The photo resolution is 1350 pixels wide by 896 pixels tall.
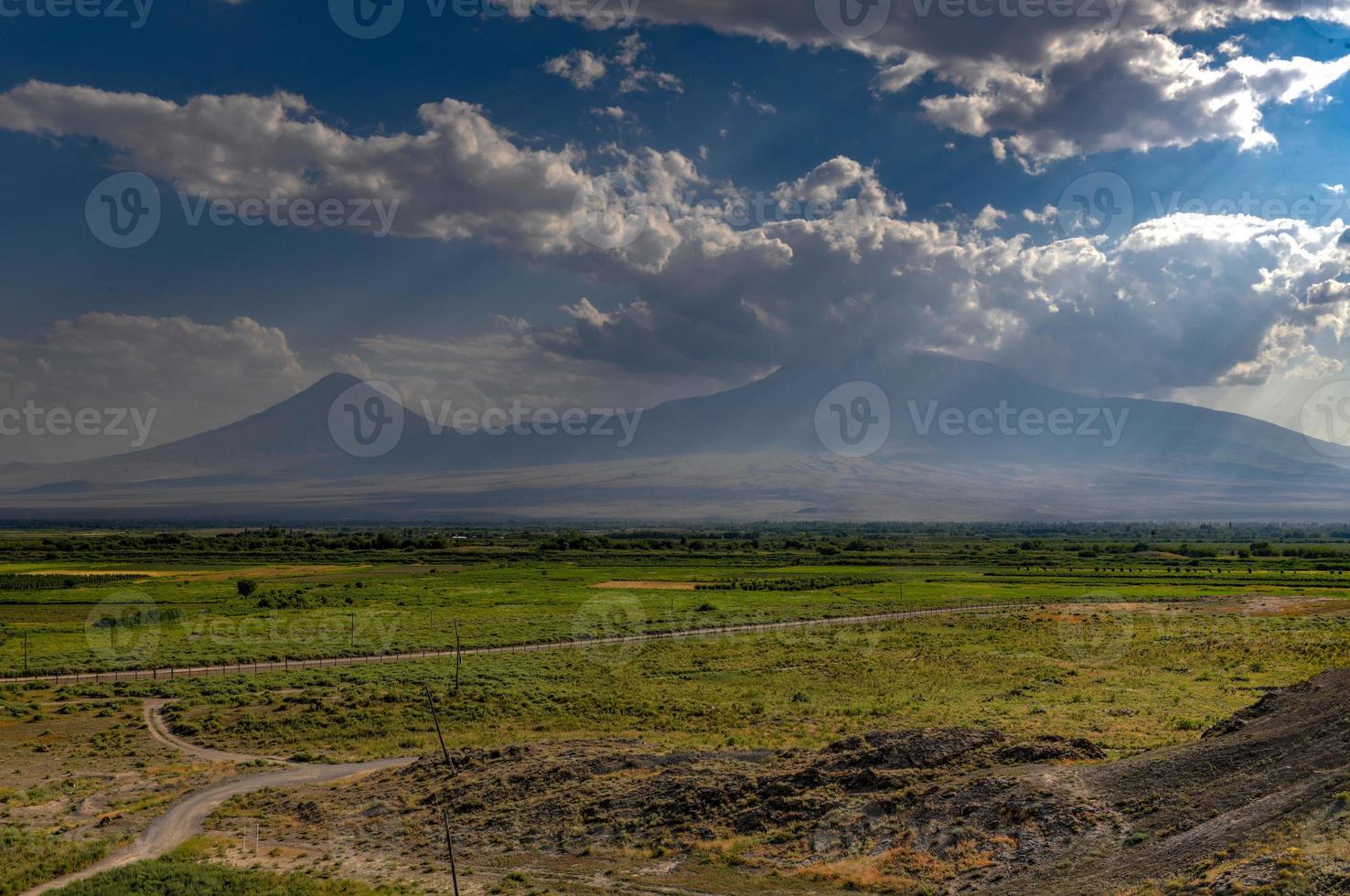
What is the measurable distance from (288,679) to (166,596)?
175 ft

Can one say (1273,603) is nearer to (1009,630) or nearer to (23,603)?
(1009,630)

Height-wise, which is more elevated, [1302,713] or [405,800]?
[1302,713]

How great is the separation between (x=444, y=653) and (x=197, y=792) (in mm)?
30288

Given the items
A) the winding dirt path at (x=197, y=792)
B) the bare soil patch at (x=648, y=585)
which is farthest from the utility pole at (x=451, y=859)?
the bare soil patch at (x=648, y=585)

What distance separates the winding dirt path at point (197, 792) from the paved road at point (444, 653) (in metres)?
11.7

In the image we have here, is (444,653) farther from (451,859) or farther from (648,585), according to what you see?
(648,585)

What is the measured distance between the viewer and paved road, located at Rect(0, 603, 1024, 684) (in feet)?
169

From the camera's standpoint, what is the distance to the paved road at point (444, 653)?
169 ft

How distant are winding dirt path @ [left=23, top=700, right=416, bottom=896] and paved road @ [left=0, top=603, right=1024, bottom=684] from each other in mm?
11709

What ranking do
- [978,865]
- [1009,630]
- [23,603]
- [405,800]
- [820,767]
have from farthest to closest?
[23,603], [1009,630], [405,800], [820,767], [978,865]

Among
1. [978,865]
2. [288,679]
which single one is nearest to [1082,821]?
[978,865]

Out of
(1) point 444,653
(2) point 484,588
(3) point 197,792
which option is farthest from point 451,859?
(2) point 484,588

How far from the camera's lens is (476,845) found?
24.6m

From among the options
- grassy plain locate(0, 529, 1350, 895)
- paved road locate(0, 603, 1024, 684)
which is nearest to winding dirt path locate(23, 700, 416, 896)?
grassy plain locate(0, 529, 1350, 895)
